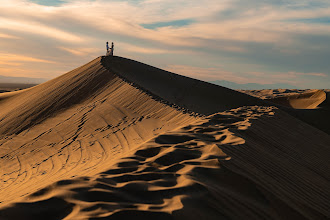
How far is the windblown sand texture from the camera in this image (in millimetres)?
2635

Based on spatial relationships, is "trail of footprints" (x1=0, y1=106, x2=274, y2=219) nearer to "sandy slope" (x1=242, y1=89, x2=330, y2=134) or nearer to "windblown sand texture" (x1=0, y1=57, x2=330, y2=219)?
"windblown sand texture" (x1=0, y1=57, x2=330, y2=219)

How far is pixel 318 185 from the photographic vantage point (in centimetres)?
407

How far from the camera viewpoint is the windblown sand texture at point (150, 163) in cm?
263

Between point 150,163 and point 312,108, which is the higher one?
point 150,163

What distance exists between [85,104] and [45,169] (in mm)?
5146

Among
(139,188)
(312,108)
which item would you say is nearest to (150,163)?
(139,188)

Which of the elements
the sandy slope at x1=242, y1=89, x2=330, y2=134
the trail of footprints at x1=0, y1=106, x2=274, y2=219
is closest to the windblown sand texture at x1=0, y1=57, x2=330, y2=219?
the trail of footprints at x1=0, y1=106, x2=274, y2=219

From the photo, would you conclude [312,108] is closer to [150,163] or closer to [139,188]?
[150,163]

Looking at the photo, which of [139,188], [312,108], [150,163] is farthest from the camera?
[312,108]

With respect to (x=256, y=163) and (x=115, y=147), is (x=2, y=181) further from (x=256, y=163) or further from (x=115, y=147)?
(x=256, y=163)

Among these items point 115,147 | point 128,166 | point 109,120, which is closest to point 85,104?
point 109,120

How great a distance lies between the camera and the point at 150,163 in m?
3.66

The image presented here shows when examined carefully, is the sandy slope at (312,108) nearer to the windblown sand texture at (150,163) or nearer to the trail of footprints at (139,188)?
the windblown sand texture at (150,163)

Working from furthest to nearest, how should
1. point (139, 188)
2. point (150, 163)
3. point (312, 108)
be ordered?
point (312, 108), point (150, 163), point (139, 188)
